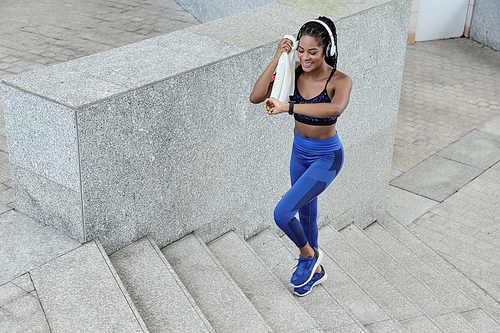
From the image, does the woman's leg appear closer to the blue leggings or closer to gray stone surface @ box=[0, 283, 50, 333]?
the blue leggings

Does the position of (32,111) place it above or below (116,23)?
above

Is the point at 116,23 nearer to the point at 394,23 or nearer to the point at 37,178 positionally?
the point at 394,23

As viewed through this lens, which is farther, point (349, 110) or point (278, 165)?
point (349, 110)

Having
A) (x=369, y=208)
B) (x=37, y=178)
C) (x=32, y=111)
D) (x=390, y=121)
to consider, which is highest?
(x=32, y=111)

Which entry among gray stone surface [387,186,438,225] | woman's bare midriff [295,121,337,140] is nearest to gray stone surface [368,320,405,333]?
woman's bare midriff [295,121,337,140]

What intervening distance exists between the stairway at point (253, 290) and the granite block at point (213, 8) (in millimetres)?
4177


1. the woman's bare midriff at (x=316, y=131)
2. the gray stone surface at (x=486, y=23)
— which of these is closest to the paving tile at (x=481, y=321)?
the woman's bare midriff at (x=316, y=131)

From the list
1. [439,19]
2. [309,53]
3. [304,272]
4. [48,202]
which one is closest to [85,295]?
[48,202]

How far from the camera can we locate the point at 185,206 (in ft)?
15.5

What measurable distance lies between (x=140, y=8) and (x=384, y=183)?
592 centimetres

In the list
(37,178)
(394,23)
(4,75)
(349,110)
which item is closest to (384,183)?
(349,110)

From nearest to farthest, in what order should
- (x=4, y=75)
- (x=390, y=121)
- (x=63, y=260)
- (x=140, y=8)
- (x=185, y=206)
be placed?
1. (x=63, y=260)
2. (x=185, y=206)
3. (x=390, y=121)
4. (x=4, y=75)
5. (x=140, y=8)

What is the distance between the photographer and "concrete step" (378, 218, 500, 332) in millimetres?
5578

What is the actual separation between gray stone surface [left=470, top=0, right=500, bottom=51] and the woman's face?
36.0ft
